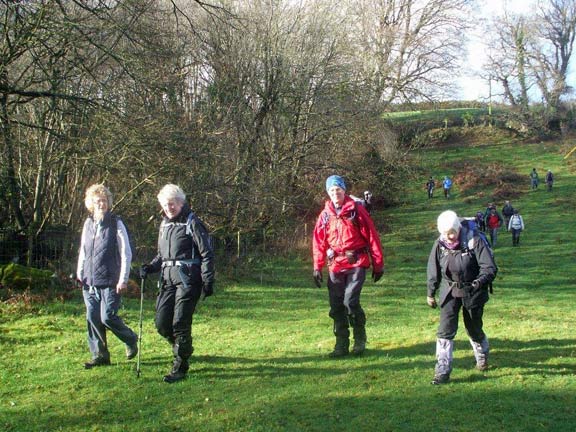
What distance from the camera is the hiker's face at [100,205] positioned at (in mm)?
6672

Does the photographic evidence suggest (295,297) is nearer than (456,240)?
No

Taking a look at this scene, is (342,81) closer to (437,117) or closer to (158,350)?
(158,350)

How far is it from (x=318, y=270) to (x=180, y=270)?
1721mm

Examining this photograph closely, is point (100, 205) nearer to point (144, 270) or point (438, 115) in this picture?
point (144, 270)

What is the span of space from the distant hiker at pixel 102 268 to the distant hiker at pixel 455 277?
10.7ft

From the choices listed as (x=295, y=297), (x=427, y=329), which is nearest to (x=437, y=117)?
(x=295, y=297)

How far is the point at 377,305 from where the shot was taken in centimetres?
1223

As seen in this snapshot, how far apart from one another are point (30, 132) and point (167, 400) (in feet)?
31.6

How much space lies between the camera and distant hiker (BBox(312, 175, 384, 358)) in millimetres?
6949

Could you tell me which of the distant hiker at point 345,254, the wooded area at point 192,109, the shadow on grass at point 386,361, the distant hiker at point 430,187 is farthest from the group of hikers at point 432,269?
the distant hiker at point 430,187

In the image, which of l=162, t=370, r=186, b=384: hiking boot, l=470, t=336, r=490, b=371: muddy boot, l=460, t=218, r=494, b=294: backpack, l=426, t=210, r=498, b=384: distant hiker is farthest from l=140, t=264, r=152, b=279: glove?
l=470, t=336, r=490, b=371: muddy boot

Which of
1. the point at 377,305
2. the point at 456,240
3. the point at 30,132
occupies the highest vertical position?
the point at 30,132

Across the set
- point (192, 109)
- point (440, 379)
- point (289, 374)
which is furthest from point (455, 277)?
point (192, 109)

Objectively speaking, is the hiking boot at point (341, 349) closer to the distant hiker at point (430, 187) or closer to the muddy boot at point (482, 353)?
the muddy boot at point (482, 353)
